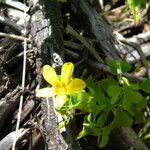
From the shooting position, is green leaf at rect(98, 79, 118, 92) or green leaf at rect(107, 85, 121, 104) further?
green leaf at rect(98, 79, 118, 92)

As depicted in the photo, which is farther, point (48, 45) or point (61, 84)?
point (48, 45)

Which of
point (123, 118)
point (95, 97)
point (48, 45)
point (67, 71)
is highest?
point (48, 45)

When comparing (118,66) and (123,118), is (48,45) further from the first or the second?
(123,118)

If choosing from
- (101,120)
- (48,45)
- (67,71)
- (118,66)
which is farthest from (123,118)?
(48,45)

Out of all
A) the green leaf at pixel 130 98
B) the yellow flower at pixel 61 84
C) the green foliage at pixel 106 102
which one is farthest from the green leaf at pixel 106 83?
the yellow flower at pixel 61 84

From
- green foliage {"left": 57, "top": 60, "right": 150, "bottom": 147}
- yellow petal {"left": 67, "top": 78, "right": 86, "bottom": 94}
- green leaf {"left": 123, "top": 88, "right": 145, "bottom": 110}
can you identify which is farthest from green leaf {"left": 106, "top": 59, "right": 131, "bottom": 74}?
yellow petal {"left": 67, "top": 78, "right": 86, "bottom": 94}

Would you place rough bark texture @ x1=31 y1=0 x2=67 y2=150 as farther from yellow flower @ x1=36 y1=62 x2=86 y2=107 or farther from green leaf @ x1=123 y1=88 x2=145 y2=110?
green leaf @ x1=123 y1=88 x2=145 y2=110
